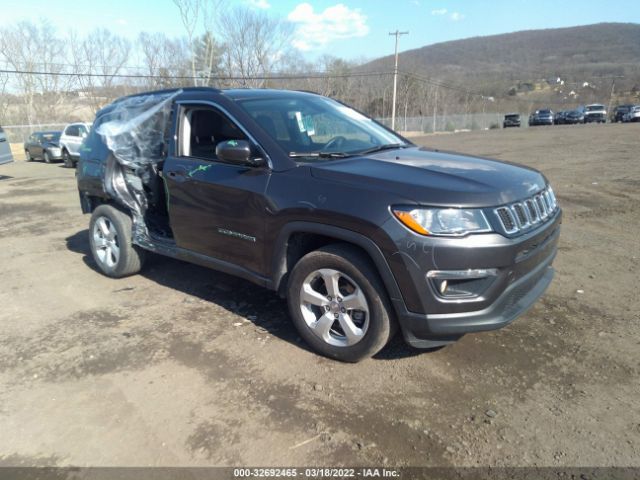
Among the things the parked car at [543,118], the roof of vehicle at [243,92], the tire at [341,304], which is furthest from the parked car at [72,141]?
the parked car at [543,118]

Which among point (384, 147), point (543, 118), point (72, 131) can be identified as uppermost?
point (384, 147)

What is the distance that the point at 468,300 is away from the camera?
2.88 metres

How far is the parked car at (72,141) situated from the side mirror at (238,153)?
17048 mm

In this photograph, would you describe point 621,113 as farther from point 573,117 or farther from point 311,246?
point 311,246

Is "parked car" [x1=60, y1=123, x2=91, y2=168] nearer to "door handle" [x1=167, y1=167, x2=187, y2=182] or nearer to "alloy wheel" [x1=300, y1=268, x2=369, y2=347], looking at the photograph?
"door handle" [x1=167, y1=167, x2=187, y2=182]

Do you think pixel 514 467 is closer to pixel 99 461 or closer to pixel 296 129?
pixel 99 461

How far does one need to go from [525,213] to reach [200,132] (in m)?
2.87

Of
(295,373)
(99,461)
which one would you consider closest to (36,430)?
(99,461)

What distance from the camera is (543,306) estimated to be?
4.20 m

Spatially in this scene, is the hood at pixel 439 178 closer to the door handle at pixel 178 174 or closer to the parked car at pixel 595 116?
the door handle at pixel 178 174

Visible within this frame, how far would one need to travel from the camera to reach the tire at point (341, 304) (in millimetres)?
3090

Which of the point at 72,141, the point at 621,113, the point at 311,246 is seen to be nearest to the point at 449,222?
the point at 311,246

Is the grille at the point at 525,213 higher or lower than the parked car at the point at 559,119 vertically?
higher

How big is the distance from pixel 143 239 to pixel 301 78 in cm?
5017
